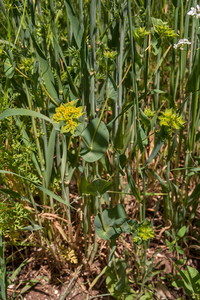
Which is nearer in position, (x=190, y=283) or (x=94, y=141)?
(x=94, y=141)

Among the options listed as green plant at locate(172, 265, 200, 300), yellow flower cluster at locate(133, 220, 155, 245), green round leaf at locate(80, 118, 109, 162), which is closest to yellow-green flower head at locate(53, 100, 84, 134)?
green round leaf at locate(80, 118, 109, 162)

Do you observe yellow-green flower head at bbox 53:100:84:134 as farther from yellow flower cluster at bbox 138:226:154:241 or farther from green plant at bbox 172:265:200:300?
green plant at bbox 172:265:200:300

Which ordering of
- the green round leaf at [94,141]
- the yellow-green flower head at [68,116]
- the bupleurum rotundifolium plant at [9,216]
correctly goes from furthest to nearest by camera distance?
the bupleurum rotundifolium plant at [9,216] → the green round leaf at [94,141] → the yellow-green flower head at [68,116]

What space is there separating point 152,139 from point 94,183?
0.75 m

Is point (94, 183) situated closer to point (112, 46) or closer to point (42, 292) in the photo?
point (112, 46)

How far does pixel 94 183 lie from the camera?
72 cm

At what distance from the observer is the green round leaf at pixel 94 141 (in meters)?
0.74

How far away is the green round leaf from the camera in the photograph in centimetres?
74

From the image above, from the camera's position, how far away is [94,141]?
0.77 m

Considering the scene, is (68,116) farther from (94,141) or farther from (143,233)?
(143,233)

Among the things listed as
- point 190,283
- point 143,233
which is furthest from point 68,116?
point 190,283

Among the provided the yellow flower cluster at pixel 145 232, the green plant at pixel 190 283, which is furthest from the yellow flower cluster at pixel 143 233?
the green plant at pixel 190 283

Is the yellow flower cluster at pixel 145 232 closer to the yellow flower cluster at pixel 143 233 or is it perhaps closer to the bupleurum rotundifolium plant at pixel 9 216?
the yellow flower cluster at pixel 143 233

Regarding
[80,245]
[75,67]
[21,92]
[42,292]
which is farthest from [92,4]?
[42,292]
